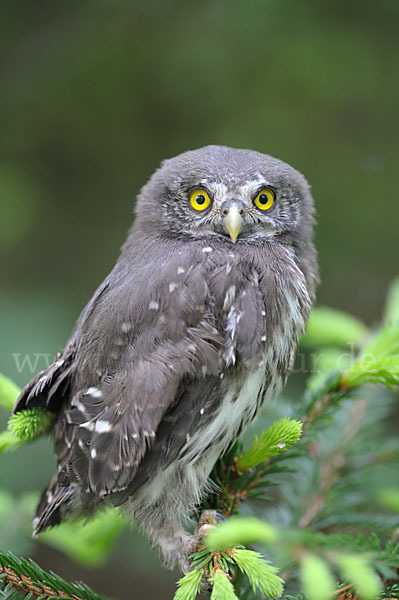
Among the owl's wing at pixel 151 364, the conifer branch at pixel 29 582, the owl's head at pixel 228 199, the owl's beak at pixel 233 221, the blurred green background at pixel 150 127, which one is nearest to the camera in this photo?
the conifer branch at pixel 29 582

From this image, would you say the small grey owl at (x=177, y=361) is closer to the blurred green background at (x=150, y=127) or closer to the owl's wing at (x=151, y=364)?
the owl's wing at (x=151, y=364)

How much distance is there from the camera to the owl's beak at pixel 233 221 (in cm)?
235

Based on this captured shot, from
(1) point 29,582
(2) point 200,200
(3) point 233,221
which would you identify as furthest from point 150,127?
(1) point 29,582

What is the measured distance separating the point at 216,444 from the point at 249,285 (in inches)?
23.9

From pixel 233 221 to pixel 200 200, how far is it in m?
0.26

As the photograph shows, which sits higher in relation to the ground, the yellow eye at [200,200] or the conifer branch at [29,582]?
the yellow eye at [200,200]

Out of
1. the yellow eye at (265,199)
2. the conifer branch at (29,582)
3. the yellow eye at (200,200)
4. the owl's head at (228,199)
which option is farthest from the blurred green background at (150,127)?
the conifer branch at (29,582)

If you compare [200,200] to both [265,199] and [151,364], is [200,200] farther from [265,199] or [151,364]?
[151,364]

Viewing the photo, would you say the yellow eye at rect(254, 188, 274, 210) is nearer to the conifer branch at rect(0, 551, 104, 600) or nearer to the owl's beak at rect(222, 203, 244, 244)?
the owl's beak at rect(222, 203, 244, 244)

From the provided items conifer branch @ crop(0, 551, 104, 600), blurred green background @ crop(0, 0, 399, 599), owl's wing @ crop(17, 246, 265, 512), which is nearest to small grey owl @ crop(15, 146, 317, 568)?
owl's wing @ crop(17, 246, 265, 512)

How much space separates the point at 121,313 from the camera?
212 centimetres

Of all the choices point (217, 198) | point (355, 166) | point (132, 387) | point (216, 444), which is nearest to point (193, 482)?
point (216, 444)

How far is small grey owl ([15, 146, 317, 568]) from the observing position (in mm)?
1983

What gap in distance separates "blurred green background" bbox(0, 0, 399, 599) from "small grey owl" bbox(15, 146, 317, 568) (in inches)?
62.3
